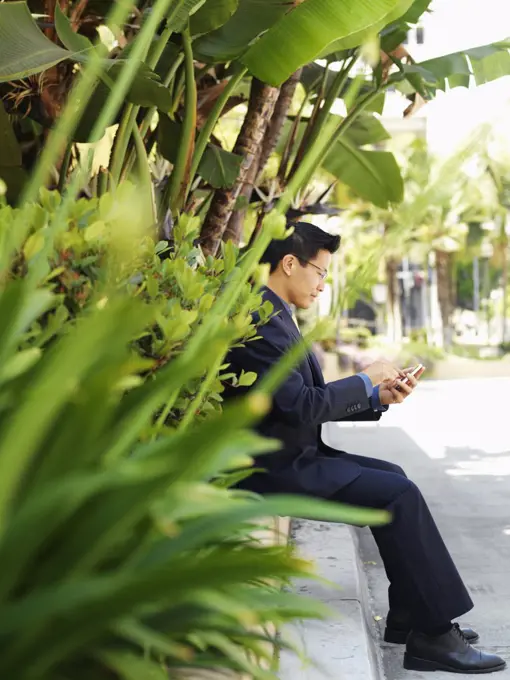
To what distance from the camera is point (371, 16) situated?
393cm

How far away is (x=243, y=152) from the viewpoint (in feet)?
17.8

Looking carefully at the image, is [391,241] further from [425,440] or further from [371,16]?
[425,440]

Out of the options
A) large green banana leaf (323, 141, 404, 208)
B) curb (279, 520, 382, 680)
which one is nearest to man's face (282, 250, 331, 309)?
curb (279, 520, 382, 680)

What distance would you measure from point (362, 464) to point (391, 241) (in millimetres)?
2894

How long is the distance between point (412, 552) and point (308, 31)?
2.08m

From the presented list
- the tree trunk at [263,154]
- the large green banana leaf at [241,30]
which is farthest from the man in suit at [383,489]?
the tree trunk at [263,154]

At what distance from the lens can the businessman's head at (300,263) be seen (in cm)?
397

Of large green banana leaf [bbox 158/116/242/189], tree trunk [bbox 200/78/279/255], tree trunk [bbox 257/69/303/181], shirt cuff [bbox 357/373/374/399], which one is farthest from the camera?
tree trunk [bbox 257/69/303/181]

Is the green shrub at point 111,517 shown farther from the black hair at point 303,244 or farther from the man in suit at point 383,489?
the black hair at point 303,244

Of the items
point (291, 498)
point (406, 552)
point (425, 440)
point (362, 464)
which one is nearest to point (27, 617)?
point (291, 498)

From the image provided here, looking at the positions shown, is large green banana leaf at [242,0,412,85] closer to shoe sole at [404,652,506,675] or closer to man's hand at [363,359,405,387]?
man's hand at [363,359,405,387]

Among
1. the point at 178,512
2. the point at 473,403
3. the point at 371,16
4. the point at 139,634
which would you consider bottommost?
the point at 473,403

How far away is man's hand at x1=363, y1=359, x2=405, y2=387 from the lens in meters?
3.73

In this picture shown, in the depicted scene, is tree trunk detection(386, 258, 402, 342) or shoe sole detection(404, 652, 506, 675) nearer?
shoe sole detection(404, 652, 506, 675)
